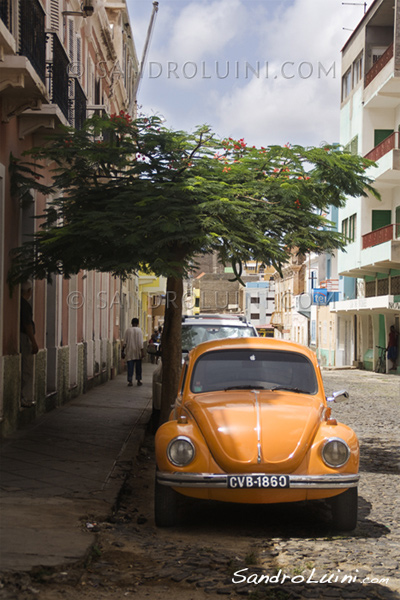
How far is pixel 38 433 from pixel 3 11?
580 cm

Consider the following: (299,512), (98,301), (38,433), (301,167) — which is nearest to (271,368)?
(299,512)

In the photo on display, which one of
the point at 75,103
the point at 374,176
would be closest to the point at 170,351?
the point at 75,103

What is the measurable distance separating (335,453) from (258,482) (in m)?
0.72

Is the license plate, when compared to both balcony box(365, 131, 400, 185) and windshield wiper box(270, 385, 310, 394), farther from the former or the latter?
balcony box(365, 131, 400, 185)

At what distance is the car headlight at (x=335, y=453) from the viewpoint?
23.0ft

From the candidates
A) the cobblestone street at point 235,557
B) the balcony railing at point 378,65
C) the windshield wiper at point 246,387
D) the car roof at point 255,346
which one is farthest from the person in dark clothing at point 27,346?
the balcony railing at point 378,65

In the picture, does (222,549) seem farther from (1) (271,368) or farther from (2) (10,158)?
(2) (10,158)

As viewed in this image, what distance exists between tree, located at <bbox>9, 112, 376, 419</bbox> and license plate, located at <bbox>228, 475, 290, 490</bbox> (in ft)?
13.3

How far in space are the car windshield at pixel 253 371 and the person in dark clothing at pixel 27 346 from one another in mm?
5005

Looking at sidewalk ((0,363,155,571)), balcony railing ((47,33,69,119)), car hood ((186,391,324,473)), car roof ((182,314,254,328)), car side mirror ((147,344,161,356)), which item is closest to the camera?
sidewalk ((0,363,155,571))

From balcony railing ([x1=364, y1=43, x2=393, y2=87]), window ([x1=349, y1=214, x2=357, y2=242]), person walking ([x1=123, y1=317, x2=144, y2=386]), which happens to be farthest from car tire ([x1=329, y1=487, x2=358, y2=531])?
window ([x1=349, y1=214, x2=357, y2=242])

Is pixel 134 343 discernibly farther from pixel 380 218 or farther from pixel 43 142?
pixel 380 218

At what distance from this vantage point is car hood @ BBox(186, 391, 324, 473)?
272 inches

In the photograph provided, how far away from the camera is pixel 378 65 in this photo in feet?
128
